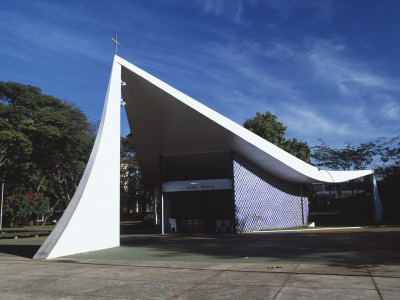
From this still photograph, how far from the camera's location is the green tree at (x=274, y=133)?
1152 inches

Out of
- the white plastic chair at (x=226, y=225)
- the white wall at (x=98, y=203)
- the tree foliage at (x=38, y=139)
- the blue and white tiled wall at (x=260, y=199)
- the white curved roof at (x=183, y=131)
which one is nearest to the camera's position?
the white wall at (x=98, y=203)

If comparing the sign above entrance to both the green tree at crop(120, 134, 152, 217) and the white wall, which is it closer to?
the white wall

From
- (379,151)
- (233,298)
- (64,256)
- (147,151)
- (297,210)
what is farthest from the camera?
(379,151)

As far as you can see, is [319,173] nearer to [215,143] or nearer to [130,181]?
[215,143]

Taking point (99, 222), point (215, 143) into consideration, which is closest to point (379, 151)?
point (215, 143)

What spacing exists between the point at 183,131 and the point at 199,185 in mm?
3271

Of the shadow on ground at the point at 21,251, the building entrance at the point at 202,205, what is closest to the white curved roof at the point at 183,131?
the building entrance at the point at 202,205

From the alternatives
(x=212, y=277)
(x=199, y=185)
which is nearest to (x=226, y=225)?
(x=199, y=185)

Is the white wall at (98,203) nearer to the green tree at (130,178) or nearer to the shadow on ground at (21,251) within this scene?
the shadow on ground at (21,251)

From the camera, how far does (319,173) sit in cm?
1723

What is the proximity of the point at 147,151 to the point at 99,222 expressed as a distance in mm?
8128

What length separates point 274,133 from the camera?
29406 mm

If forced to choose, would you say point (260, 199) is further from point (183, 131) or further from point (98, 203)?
point (98, 203)

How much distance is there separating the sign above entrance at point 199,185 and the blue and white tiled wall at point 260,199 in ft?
1.87
